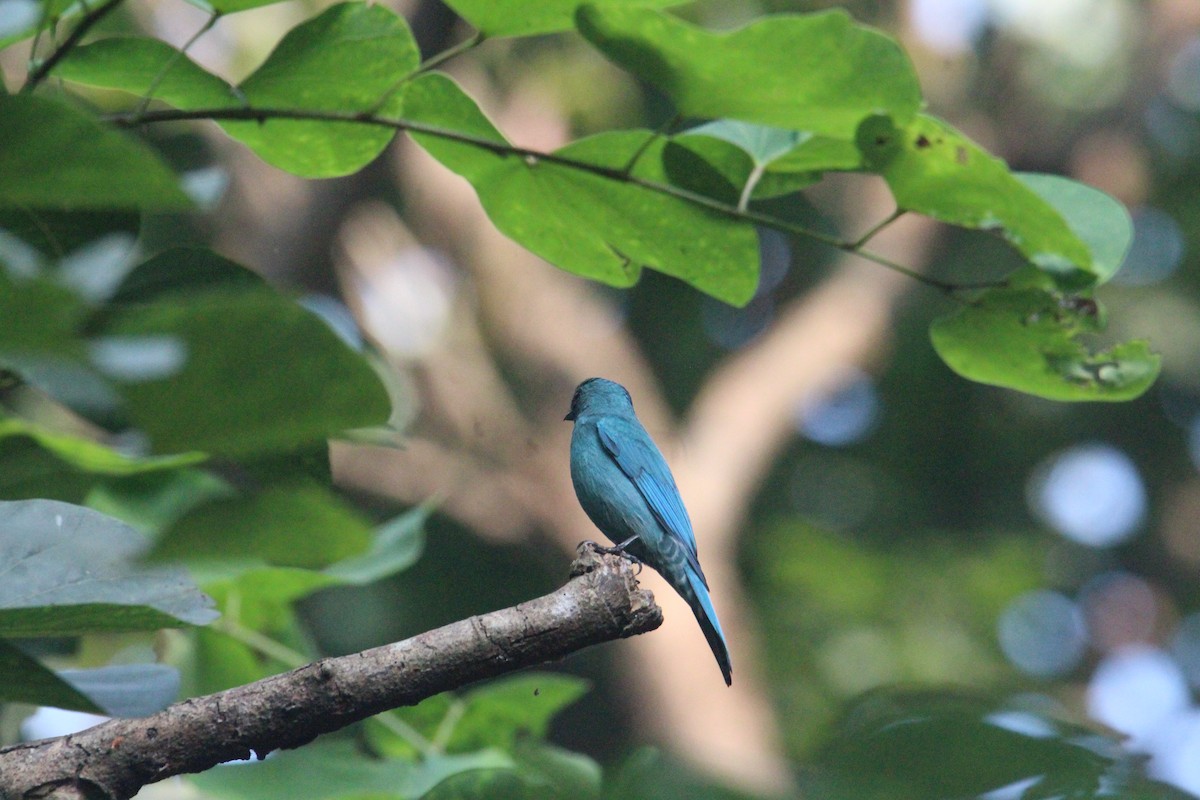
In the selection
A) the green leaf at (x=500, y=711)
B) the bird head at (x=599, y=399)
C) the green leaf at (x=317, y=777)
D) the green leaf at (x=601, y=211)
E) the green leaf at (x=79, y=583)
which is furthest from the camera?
the bird head at (x=599, y=399)

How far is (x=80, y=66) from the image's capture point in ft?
4.63

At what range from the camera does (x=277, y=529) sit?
2.15ft

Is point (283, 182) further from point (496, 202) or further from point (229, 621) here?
point (496, 202)

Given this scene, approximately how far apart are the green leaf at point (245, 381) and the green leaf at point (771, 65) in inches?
29.8

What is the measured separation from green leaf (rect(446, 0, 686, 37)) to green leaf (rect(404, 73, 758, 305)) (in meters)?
0.12

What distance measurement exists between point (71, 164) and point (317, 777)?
4.65ft

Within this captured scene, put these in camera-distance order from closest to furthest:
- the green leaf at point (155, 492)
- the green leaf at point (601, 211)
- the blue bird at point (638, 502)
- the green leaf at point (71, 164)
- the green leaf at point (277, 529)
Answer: the green leaf at point (277, 529) → the green leaf at point (71, 164) → the green leaf at point (601, 211) → the green leaf at point (155, 492) → the blue bird at point (638, 502)

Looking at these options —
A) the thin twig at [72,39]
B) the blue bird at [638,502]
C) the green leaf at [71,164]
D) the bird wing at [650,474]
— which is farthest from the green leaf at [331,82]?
the bird wing at [650,474]

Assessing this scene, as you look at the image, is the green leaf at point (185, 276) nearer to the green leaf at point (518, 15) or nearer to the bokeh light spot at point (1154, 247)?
the green leaf at point (518, 15)

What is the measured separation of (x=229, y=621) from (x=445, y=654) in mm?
1056

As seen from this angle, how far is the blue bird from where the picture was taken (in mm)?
3051

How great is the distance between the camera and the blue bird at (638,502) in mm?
3051

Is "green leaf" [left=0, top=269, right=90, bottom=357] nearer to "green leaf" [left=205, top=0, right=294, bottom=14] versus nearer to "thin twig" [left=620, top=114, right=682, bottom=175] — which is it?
"green leaf" [left=205, top=0, right=294, bottom=14]

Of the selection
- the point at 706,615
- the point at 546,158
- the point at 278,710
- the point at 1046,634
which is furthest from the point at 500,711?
the point at 1046,634
